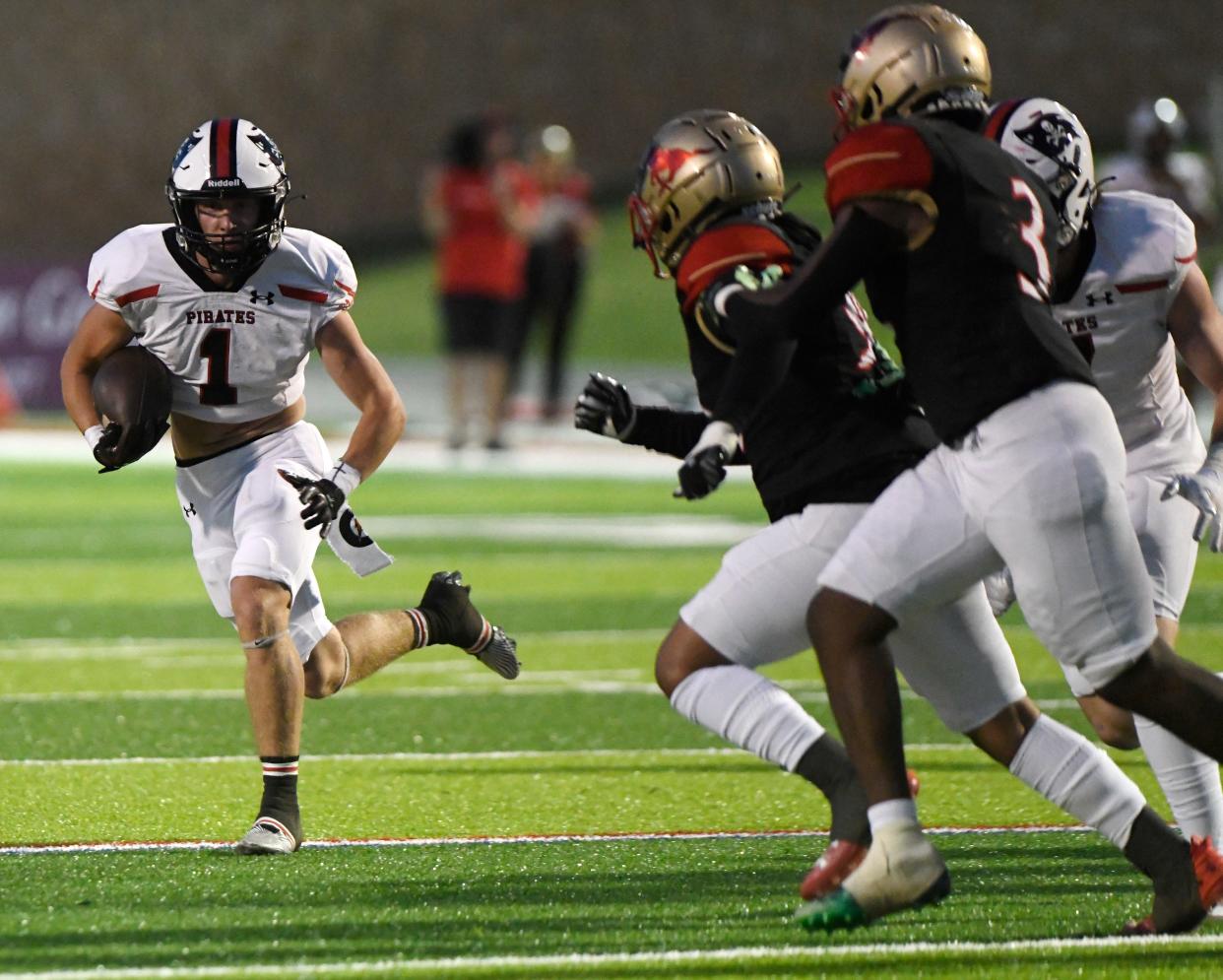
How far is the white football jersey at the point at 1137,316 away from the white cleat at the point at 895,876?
1411 millimetres

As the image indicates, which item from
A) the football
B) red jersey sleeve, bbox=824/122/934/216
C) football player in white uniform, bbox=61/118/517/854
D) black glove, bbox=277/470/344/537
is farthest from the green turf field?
red jersey sleeve, bbox=824/122/934/216

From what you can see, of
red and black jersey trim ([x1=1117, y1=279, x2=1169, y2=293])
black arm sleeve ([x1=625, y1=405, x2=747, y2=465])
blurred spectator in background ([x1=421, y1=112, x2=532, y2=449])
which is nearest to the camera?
black arm sleeve ([x1=625, y1=405, x2=747, y2=465])

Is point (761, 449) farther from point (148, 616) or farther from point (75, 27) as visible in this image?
point (75, 27)

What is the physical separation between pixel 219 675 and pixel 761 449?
14.2 feet

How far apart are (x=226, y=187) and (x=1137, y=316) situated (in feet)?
6.85

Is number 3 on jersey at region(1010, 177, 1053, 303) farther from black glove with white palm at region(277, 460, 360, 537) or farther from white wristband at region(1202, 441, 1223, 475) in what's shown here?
black glove with white palm at region(277, 460, 360, 537)

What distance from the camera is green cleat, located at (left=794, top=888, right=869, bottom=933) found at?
13.1ft

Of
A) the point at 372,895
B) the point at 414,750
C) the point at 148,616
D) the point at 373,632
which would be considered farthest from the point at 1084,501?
the point at 148,616

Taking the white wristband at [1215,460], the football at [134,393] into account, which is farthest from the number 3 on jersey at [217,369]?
the white wristband at [1215,460]

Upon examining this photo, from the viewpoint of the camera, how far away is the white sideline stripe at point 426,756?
21.3 feet

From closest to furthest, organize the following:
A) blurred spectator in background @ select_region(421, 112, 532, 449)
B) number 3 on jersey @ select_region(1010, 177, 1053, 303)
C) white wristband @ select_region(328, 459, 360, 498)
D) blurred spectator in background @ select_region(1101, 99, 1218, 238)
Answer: number 3 on jersey @ select_region(1010, 177, 1053, 303) → white wristband @ select_region(328, 459, 360, 498) → blurred spectator in background @ select_region(1101, 99, 1218, 238) → blurred spectator in background @ select_region(421, 112, 532, 449)

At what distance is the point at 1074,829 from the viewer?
548 centimetres

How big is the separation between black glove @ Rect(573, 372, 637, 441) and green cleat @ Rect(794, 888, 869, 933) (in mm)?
1073

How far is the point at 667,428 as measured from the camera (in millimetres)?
4719
